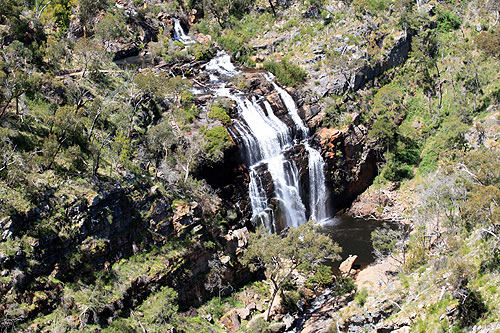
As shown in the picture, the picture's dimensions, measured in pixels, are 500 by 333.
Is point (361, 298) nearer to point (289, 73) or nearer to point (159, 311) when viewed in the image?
point (159, 311)

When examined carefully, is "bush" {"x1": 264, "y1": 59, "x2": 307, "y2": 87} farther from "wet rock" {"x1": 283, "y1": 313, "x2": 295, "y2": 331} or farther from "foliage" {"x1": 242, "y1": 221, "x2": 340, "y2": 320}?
"wet rock" {"x1": 283, "y1": 313, "x2": 295, "y2": 331}

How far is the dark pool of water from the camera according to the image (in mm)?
43969

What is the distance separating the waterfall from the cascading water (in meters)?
21.3

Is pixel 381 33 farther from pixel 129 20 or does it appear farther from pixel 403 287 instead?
pixel 403 287

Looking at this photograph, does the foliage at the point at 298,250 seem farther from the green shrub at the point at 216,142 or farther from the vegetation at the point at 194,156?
the green shrub at the point at 216,142

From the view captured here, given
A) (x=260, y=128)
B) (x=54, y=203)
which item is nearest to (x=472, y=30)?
(x=260, y=128)

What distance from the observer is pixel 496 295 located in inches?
827

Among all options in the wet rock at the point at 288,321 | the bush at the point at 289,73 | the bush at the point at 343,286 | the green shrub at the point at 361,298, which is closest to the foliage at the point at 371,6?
the bush at the point at 289,73

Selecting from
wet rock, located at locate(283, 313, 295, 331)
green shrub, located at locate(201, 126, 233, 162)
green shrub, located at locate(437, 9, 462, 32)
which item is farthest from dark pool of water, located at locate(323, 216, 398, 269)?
green shrub, located at locate(437, 9, 462, 32)

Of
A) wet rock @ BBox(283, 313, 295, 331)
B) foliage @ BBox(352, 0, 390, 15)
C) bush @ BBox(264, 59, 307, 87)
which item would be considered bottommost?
wet rock @ BBox(283, 313, 295, 331)

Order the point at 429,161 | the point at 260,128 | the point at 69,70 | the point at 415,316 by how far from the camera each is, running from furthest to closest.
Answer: the point at 429,161 < the point at 260,128 < the point at 69,70 < the point at 415,316

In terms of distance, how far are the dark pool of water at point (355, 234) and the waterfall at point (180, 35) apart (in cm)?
4210

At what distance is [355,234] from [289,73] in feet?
84.9

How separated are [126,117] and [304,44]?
1520 inches
